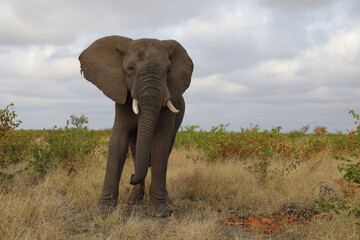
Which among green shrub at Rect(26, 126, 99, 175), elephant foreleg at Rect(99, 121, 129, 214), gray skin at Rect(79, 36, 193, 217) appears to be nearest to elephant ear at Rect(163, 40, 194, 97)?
gray skin at Rect(79, 36, 193, 217)

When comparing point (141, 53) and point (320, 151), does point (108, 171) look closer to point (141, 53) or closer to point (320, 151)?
point (141, 53)

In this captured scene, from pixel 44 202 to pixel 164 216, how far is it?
1.83 metres

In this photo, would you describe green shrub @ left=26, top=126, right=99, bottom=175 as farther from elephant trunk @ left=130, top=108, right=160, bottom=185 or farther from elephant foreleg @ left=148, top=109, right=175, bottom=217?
elephant trunk @ left=130, top=108, right=160, bottom=185

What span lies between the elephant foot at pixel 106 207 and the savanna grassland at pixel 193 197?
0.09m

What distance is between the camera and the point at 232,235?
188 inches

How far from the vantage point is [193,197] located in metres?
7.03

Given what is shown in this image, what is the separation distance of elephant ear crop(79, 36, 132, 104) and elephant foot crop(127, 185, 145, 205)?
202cm

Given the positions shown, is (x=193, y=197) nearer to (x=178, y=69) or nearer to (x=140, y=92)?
(x=178, y=69)

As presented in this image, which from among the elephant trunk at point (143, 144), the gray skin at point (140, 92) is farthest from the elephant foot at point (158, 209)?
the elephant trunk at point (143, 144)

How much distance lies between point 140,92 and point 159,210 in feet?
6.54

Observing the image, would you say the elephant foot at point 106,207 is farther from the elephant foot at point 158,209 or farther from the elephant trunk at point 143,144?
the elephant trunk at point 143,144

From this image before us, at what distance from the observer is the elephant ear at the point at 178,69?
5.52m

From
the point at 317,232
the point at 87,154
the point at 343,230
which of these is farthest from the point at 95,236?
the point at 87,154

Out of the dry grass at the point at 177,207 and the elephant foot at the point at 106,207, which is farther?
the elephant foot at the point at 106,207
